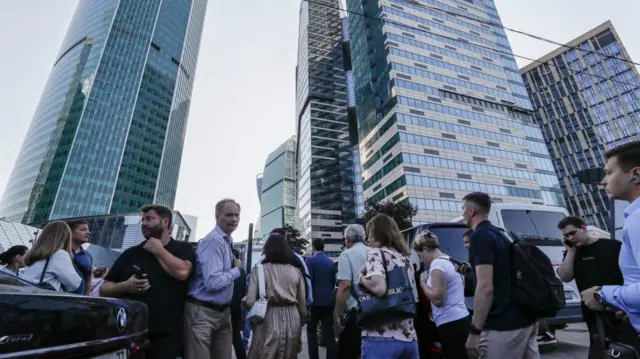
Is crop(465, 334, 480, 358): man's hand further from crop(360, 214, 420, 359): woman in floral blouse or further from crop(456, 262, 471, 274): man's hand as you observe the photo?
crop(456, 262, 471, 274): man's hand

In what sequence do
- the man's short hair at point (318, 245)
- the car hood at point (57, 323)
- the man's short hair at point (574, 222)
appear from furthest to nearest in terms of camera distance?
the man's short hair at point (318, 245) → the man's short hair at point (574, 222) → the car hood at point (57, 323)

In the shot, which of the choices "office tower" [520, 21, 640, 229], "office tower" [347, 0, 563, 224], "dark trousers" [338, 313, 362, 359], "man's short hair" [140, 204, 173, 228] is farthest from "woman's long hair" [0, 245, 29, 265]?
"office tower" [520, 21, 640, 229]

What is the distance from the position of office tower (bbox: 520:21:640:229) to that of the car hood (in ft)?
300

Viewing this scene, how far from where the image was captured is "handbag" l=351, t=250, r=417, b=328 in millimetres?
2422

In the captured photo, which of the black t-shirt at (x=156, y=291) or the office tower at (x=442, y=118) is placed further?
the office tower at (x=442, y=118)

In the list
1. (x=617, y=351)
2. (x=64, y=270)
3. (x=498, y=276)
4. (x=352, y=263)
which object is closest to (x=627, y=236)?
(x=617, y=351)

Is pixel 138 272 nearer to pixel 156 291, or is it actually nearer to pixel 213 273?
pixel 156 291

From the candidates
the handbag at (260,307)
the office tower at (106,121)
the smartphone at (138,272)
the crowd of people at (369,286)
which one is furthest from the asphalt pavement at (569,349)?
the office tower at (106,121)

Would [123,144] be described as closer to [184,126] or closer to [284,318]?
[184,126]

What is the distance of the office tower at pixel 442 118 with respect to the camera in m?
53.8

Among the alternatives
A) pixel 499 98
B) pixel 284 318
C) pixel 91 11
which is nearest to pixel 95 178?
pixel 91 11

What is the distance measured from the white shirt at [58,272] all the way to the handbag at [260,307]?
2041 mm

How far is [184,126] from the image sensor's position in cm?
12338

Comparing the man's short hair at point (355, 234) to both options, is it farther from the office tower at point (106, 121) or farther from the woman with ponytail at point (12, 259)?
the office tower at point (106, 121)
